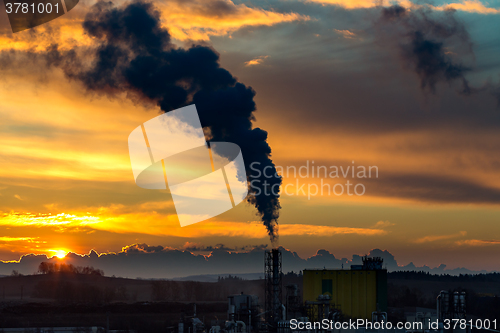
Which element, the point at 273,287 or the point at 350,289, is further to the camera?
the point at 350,289

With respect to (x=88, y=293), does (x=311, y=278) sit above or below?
above

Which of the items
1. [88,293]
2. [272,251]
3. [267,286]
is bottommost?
[88,293]

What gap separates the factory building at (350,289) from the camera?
66.1 meters

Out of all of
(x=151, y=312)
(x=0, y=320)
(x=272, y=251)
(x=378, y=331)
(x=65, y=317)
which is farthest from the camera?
(x=151, y=312)

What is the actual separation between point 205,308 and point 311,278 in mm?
67922

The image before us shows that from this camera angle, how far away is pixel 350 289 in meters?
66.8

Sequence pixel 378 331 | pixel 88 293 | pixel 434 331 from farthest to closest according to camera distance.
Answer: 1. pixel 88 293
2. pixel 378 331
3. pixel 434 331

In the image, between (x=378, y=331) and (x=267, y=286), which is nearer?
(x=378, y=331)

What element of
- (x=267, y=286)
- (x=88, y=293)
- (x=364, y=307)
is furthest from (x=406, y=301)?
(x=88, y=293)

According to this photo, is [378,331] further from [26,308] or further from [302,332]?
[26,308]

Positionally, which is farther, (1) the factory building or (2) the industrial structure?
(1) the factory building

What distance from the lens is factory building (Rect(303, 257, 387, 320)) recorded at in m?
66.1

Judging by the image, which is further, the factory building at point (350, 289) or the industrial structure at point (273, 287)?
the factory building at point (350, 289)

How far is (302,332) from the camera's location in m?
48.0
